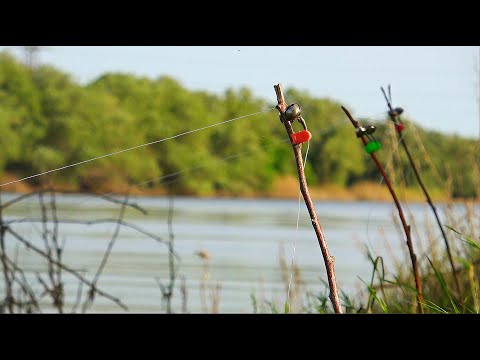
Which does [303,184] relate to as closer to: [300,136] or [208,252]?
[300,136]

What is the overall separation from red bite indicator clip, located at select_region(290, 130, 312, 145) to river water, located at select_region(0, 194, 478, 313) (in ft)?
9.03

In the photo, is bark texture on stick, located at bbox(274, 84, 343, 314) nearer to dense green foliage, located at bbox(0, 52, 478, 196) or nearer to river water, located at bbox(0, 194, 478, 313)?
river water, located at bbox(0, 194, 478, 313)

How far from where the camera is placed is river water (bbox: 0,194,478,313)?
1048cm

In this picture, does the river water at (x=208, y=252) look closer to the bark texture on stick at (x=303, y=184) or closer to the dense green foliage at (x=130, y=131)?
the dense green foliage at (x=130, y=131)

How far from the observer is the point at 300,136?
1196 mm

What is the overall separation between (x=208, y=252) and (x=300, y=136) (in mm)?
4621

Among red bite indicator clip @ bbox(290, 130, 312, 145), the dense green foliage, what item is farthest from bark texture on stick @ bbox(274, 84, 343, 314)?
the dense green foliage

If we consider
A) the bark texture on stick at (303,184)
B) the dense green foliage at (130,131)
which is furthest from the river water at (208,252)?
the bark texture on stick at (303,184)
